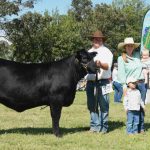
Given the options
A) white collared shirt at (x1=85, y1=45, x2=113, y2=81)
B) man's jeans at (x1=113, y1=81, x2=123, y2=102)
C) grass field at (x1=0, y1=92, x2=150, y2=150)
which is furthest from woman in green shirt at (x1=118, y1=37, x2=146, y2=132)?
man's jeans at (x1=113, y1=81, x2=123, y2=102)

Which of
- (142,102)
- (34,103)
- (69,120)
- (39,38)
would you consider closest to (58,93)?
(34,103)

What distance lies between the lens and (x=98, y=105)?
34.3 ft

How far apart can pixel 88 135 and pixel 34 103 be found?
4.49 ft

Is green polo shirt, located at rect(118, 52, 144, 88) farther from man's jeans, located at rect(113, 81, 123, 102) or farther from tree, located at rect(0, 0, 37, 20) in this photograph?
tree, located at rect(0, 0, 37, 20)

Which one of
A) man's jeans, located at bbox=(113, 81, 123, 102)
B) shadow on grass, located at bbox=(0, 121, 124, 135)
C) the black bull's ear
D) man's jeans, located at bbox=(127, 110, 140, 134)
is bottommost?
man's jeans, located at bbox=(113, 81, 123, 102)

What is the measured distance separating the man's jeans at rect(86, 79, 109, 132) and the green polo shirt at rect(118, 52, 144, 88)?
0.45 meters

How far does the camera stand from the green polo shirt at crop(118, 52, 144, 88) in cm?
988

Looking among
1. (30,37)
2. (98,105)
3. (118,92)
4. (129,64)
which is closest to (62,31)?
(30,37)

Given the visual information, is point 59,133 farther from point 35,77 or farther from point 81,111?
point 81,111

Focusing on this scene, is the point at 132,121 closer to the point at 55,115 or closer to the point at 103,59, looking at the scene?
the point at 103,59

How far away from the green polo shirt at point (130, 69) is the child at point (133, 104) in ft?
0.30

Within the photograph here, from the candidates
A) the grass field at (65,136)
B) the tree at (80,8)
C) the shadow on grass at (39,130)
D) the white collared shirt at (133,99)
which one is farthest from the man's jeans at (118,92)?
the tree at (80,8)

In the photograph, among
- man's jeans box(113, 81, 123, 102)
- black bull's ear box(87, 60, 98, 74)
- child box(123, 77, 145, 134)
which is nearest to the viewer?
black bull's ear box(87, 60, 98, 74)

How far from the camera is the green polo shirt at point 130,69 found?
389 inches
